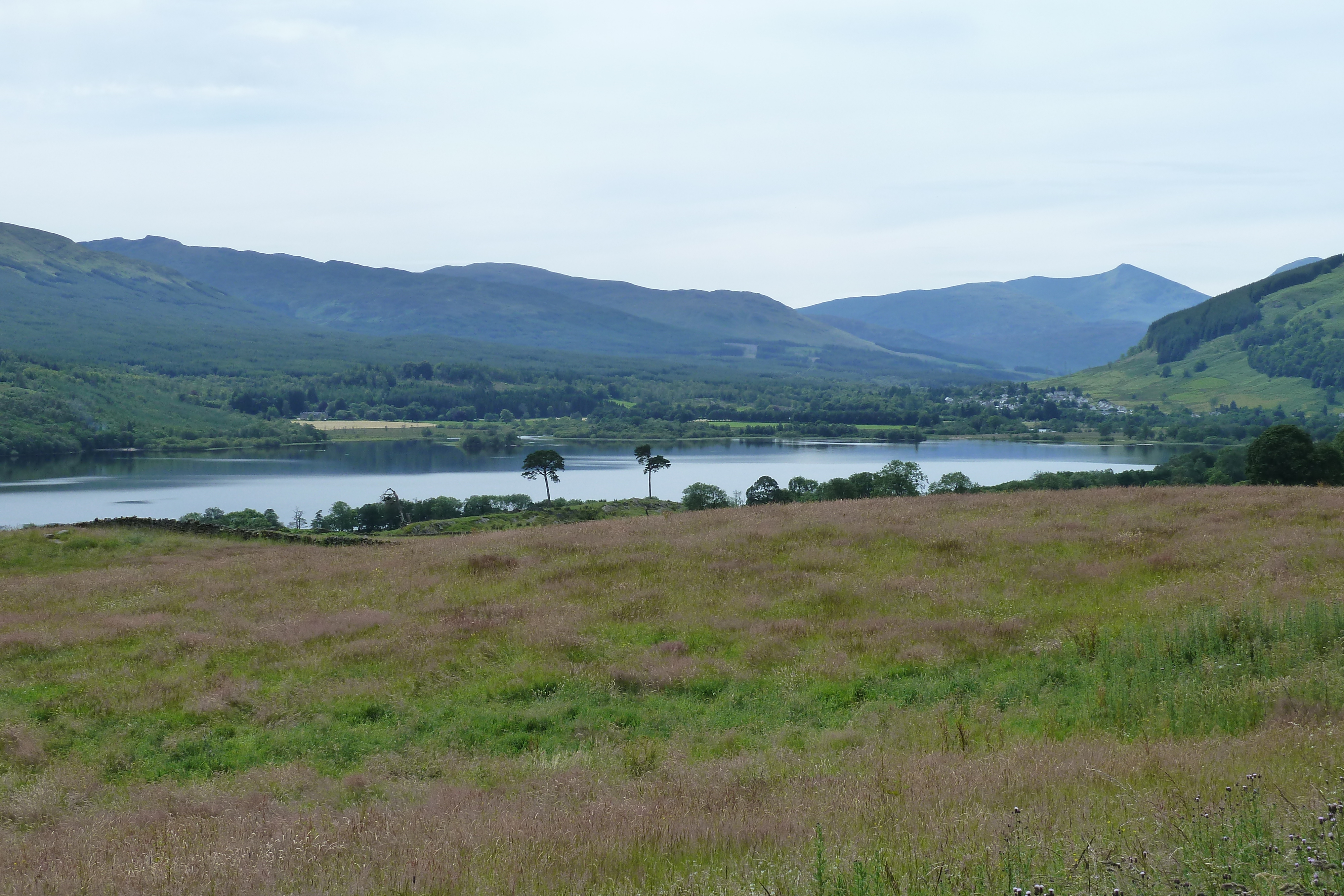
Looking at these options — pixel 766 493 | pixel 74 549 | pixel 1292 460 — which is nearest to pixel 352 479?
pixel 766 493

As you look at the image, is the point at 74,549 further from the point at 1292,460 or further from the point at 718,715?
the point at 1292,460

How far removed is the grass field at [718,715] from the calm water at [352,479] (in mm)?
101713

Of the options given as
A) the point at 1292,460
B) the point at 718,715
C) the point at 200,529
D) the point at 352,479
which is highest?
the point at 1292,460

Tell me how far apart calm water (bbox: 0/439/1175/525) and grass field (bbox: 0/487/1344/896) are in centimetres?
10171

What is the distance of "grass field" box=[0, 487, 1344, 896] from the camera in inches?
247

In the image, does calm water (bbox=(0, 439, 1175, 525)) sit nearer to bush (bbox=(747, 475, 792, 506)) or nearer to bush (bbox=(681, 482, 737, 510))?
bush (bbox=(747, 475, 792, 506))

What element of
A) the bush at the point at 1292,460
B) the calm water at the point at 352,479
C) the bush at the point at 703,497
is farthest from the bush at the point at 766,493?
the bush at the point at 1292,460

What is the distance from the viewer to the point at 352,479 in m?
167

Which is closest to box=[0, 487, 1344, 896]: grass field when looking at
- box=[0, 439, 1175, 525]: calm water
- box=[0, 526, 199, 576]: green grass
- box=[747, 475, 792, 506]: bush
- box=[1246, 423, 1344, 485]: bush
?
box=[0, 526, 199, 576]: green grass

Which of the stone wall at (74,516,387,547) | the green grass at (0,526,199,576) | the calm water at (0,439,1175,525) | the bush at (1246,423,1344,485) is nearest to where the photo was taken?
the green grass at (0,526,199,576)

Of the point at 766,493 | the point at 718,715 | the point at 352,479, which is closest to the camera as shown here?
the point at 718,715

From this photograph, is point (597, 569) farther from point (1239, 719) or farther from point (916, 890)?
point (916, 890)

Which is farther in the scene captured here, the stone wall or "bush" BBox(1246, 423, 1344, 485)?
"bush" BBox(1246, 423, 1344, 485)

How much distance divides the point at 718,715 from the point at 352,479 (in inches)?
6533
